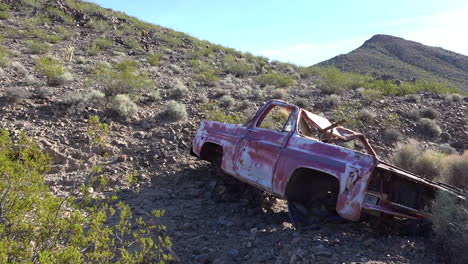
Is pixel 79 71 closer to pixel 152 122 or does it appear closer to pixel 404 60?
pixel 152 122

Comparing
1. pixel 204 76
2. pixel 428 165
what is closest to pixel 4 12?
pixel 204 76

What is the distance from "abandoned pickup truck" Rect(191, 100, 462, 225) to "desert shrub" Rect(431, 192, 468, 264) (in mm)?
241

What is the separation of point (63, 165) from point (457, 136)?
1059 cm

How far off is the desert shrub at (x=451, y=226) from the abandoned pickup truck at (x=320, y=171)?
24 centimetres

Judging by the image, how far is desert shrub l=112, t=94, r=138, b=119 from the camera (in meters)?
8.81

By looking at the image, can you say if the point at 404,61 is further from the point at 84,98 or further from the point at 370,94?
the point at 84,98

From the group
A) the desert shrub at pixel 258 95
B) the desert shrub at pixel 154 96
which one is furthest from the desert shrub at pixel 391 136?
the desert shrub at pixel 154 96

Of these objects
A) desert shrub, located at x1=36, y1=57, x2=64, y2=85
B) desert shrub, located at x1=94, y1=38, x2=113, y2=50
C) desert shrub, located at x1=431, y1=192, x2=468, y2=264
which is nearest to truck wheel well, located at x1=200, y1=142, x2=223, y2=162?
desert shrub, located at x1=431, y1=192, x2=468, y2=264

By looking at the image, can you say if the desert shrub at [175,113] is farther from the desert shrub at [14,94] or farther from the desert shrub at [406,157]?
the desert shrub at [406,157]

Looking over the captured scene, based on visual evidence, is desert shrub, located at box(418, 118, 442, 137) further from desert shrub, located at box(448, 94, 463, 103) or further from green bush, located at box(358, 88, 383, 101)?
desert shrub, located at box(448, 94, 463, 103)

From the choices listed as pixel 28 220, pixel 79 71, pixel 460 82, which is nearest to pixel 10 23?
pixel 79 71

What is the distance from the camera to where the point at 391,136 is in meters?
10.3

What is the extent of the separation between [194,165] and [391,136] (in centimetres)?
590

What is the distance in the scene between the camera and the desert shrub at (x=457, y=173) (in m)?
6.50
